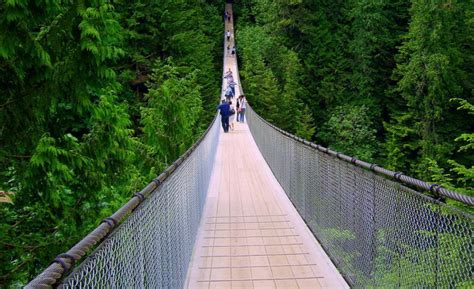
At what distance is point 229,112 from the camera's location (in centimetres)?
2062

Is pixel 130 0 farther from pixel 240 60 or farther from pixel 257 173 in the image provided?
pixel 257 173

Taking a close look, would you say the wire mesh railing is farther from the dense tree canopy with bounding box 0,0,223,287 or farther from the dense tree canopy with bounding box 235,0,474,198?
the dense tree canopy with bounding box 235,0,474,198

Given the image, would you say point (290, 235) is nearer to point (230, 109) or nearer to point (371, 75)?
point (230, 109)

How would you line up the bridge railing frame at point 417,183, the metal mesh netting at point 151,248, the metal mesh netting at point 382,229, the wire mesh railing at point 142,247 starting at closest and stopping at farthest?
1. the wire mesh railing at point 142,247
2. the metal mesh netting at point 151,248
3. the bridge railing frame at point 417,183
4. the metal mesh netting at point 382,229

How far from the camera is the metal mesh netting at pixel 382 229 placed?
8.79 feet

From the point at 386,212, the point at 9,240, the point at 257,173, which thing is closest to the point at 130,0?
the point at 257,173

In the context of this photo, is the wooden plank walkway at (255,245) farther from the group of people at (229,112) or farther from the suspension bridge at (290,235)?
the group of people at (229,112)

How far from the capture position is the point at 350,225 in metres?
4.84

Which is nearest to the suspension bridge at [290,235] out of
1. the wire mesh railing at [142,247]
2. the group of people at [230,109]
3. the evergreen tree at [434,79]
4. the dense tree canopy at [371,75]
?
the wire mesh railing at [142,247]

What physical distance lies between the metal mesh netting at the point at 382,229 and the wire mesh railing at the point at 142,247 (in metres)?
1.67

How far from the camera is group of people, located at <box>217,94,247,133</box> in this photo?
1973cm

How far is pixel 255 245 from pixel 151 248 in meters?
3.38

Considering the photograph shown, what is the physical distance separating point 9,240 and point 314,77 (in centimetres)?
4069

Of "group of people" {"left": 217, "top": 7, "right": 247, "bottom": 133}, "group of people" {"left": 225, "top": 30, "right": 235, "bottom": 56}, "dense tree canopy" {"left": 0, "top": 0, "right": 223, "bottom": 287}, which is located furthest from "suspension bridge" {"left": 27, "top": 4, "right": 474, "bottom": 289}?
"group of people" {"left": 225, "top": 30, "right": 235, "bottom": 56}
